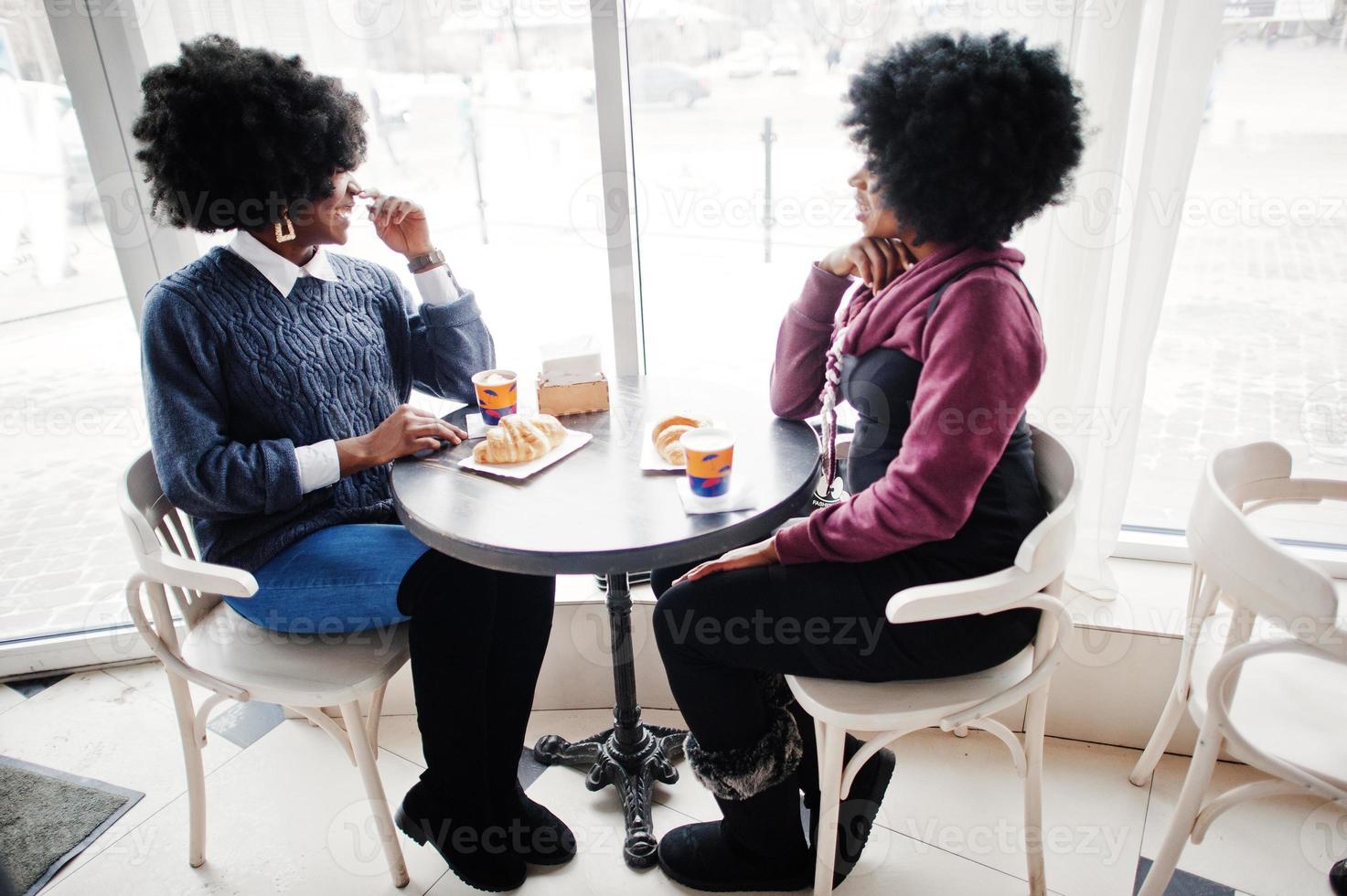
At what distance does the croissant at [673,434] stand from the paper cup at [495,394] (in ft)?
0.95

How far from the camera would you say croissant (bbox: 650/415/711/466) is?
1.45m

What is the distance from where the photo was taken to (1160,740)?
172cm

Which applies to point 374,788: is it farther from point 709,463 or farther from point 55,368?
point 55,368

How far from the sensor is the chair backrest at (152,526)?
52.7 inches

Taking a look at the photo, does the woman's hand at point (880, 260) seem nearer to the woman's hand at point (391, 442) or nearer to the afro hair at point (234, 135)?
the woman's hand at point (391, 442)

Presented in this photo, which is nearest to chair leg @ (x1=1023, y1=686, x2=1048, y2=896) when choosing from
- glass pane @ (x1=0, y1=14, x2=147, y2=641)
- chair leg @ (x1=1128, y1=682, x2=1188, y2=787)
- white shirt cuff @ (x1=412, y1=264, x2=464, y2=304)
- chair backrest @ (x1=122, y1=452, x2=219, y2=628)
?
chair leg @ (x1=1128, y1=682, x2=1188, y2=787)

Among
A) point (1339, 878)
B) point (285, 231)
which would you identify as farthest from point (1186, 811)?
point (285, 231)

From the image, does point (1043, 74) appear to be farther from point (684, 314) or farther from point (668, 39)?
point (684, 314)

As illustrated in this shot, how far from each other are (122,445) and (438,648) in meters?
1.53

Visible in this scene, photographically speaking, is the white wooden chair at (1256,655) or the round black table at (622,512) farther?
the round black table at (622,512)

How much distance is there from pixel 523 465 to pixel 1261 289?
5.72 feet

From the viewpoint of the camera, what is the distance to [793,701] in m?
1.60

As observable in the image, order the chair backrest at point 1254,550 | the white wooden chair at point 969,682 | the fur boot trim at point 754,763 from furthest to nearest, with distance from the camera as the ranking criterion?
the fur boot trim at point 754,763
the white wooden chair at point 969,682
the chair backrest at point 1254,550

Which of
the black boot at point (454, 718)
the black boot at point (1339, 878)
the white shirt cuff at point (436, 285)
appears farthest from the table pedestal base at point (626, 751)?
the black boot at point (1339, 878)
